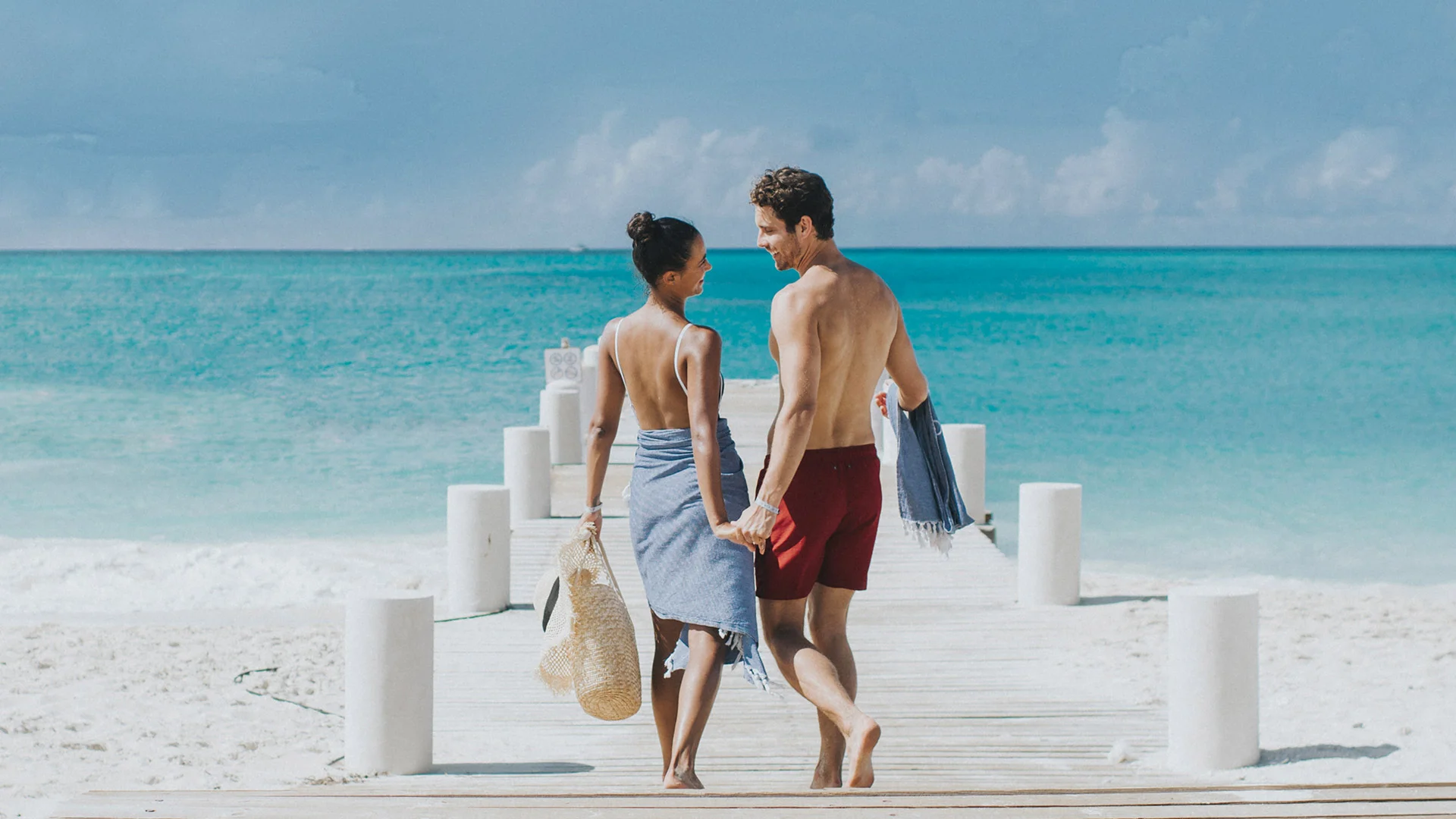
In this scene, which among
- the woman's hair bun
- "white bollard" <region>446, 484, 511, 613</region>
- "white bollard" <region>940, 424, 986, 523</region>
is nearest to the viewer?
the woman's hair bun

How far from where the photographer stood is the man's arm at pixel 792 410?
4.04 meters

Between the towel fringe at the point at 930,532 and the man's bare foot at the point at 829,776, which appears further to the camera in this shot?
the towel fringe at the point at 930,532

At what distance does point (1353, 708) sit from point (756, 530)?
3.50m

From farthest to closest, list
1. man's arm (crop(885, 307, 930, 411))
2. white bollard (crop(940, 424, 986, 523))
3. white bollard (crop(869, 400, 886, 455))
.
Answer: white bollard (crop(869, 400, 886, 455))
white bollard (crop(940, 424, 986, 523))
man's arm (crop(885, 307, 930, 411))

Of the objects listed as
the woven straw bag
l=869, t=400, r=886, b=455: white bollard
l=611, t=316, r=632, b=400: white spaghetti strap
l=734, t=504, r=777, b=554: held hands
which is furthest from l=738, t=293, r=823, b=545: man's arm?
l=869, t=400, r=886, b=455: white bollard

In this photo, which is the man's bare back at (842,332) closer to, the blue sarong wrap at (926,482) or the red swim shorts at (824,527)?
the red swim shorts at (824,527)

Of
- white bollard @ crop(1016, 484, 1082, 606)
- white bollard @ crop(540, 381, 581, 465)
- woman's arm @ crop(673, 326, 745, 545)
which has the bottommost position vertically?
white bollard @ crop(1016, 484, 1082, 606)

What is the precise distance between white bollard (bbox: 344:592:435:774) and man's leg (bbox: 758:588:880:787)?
1693 mm

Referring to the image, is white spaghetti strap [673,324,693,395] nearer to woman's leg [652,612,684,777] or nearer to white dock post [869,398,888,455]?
woman's leg [652,612,684,777]

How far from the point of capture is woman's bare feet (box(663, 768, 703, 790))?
13.4ft

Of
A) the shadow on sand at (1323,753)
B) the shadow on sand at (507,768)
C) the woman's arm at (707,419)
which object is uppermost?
the woman's arm at (707,419)

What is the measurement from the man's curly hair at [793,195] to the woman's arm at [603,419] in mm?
595

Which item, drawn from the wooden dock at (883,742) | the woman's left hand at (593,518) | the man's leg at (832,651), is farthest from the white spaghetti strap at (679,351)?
the wooden dock at (883,742)

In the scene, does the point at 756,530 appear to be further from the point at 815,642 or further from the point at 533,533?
the point at 533,533
